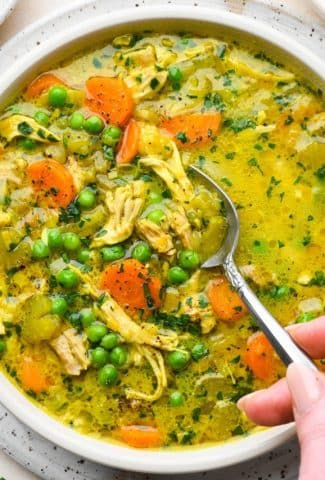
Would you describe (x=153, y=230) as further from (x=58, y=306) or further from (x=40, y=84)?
(x=40, y=84)

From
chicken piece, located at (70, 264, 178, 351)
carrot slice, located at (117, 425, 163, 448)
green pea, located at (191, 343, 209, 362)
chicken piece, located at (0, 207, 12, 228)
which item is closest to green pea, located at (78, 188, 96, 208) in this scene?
chicken piece, located at (0, 207, 12, 228)

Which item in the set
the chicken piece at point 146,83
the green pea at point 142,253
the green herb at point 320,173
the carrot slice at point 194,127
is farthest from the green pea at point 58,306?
the green herb at point 320,173

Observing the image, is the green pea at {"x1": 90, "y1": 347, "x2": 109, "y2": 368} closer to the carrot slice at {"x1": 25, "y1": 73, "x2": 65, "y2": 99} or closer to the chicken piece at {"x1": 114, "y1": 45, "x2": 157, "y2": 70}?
the carrot slice at {"x1": 25, "y1": 73, "x2": 65, "y2": 99}

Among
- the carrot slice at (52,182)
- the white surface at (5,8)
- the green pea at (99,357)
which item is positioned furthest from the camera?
the white surface at (5,8)

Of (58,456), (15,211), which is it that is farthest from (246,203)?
(58,456)

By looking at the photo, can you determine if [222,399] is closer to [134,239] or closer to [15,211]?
[134,239]

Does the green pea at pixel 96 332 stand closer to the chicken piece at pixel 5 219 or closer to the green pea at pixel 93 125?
the chicken piece at pixel 5 219
